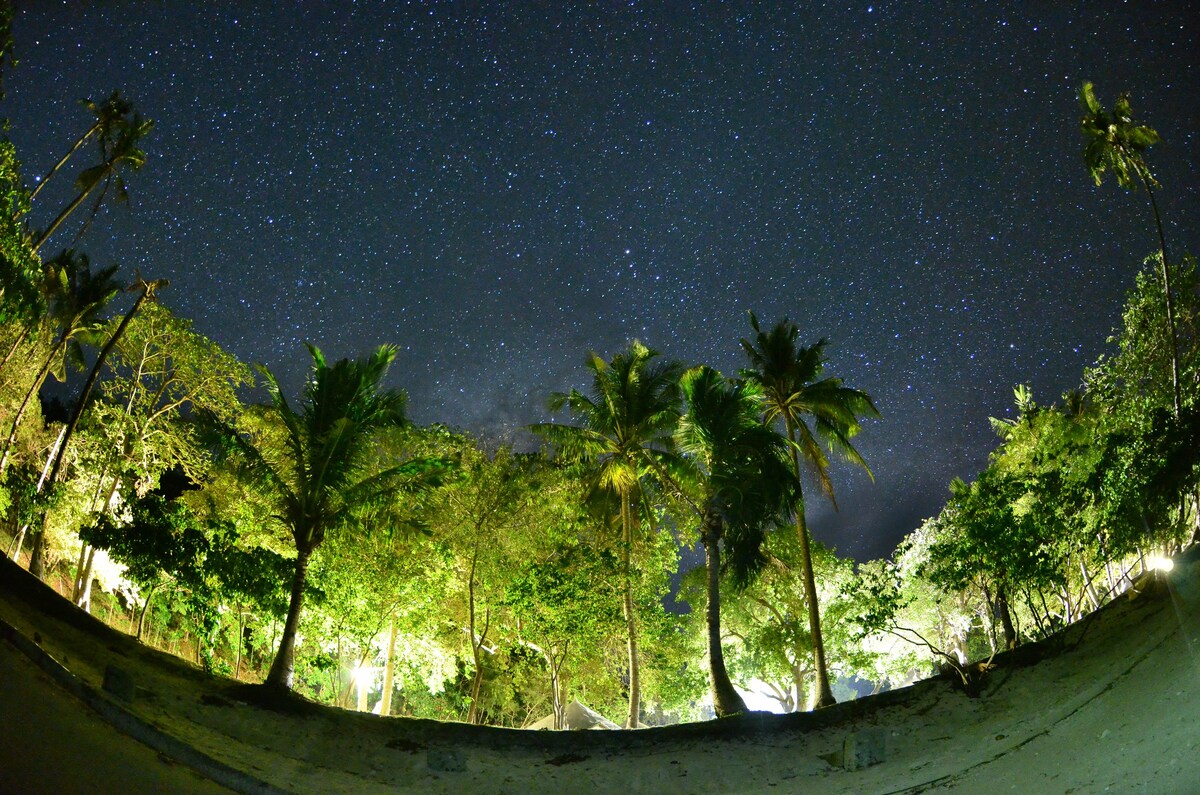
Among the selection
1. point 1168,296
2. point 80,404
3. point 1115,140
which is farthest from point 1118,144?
point 80,404

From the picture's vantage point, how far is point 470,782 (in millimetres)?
10742

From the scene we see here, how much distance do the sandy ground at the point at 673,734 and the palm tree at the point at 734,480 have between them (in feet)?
13.7

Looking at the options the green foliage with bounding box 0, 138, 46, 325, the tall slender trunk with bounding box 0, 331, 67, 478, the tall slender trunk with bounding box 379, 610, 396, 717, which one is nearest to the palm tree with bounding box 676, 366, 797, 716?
the tall slender trunk with bounding box 379, 610, 396, 717

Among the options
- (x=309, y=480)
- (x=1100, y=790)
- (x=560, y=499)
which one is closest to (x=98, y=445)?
(x=309, y=480)

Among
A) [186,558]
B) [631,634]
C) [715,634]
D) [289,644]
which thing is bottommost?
[289,644]

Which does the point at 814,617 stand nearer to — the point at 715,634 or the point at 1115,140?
the point at 715,634

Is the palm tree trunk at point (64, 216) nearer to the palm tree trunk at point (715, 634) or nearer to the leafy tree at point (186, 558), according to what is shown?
the leafy tree at point (186, 558)

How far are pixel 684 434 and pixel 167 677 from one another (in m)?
12.3

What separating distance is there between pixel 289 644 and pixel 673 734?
7772 mm

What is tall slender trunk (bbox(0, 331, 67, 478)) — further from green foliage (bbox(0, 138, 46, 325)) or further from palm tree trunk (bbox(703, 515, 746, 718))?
palm tree trunk (bbox(703, 515, 746, 718))

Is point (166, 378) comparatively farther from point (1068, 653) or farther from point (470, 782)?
point (1068, 653)

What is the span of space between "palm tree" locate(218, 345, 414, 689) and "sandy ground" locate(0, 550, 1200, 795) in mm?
2504

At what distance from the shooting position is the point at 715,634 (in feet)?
51.4

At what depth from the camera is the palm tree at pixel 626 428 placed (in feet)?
66.5
